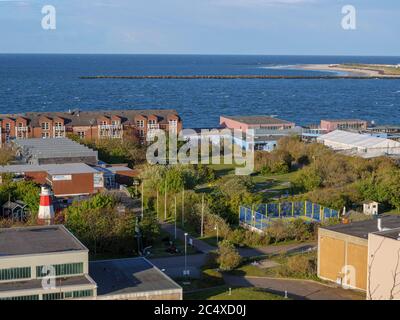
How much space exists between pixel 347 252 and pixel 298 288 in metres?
1.16

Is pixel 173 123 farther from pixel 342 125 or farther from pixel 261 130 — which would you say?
pixel 342 125

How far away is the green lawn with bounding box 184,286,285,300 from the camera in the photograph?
36.4ft

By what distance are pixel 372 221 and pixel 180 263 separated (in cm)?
401

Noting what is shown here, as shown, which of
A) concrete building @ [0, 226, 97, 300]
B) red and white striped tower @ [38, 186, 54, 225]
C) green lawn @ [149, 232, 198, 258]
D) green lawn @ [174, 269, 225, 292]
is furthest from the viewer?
green lawn @ [149, 232, 198, 258]

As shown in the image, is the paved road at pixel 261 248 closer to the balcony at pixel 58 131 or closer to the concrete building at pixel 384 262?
the concrete building at pixel 384 262

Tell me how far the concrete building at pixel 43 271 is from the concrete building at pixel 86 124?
58.9 feet

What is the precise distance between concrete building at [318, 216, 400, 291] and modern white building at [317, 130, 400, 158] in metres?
12.7

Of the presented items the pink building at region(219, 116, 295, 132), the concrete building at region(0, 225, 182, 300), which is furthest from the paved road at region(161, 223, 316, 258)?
the pink building at region(219, 116, 295, 132)

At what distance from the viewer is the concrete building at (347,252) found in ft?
40.1

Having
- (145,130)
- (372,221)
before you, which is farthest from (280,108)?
(372,221)

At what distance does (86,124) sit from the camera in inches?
1189

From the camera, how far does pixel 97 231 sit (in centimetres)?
1407

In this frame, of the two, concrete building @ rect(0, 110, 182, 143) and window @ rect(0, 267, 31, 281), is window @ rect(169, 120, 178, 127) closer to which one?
concrete building @ rect(0, 110, 182, 143)
